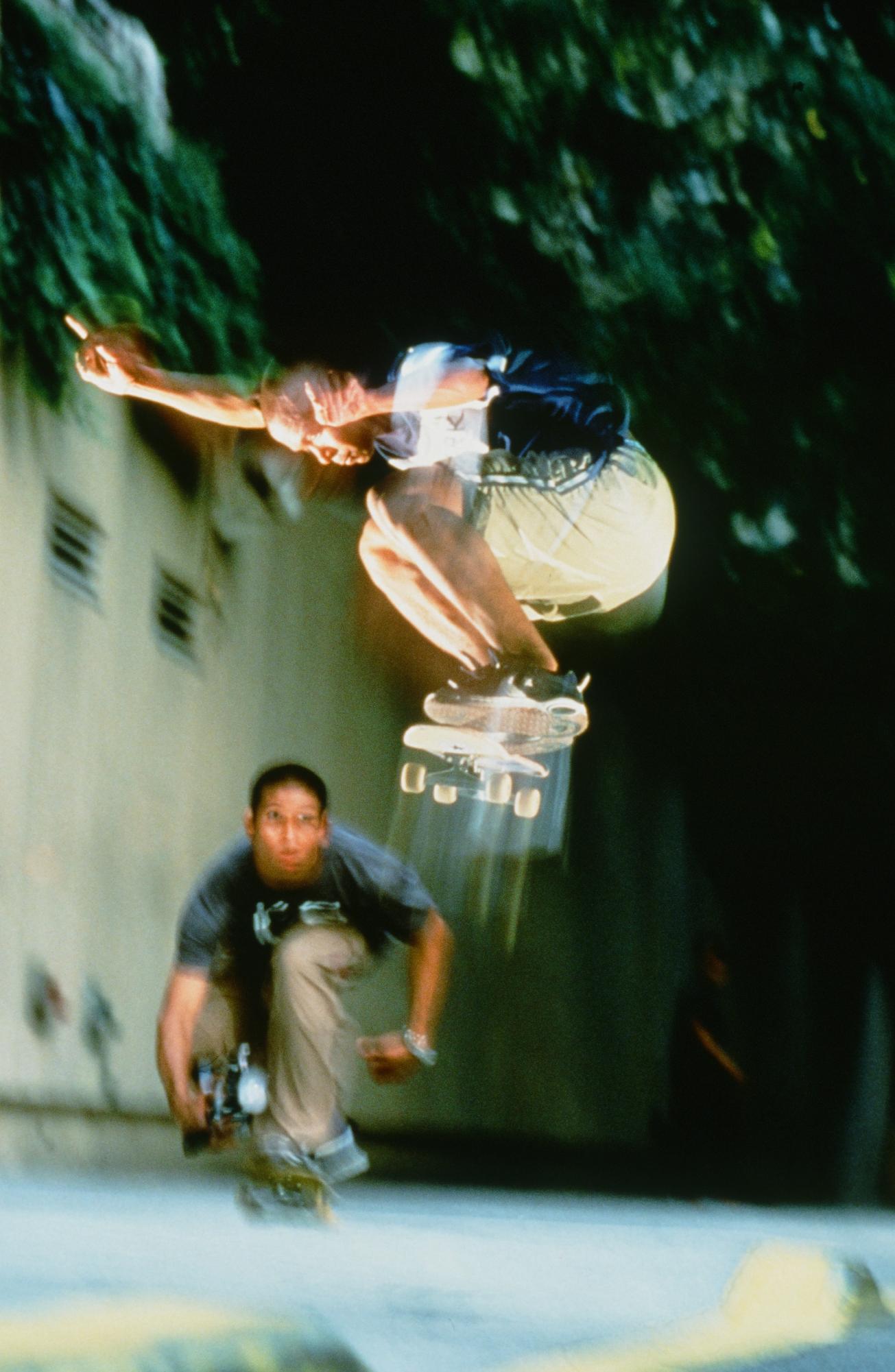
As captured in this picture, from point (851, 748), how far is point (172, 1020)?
637cm

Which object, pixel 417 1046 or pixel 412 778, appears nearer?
pixel 417 1046

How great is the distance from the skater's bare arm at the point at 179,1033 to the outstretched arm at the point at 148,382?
5.79ft

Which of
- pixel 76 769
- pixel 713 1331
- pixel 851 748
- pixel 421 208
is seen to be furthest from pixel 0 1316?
pixel 851 748

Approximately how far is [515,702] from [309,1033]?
132 centimetres

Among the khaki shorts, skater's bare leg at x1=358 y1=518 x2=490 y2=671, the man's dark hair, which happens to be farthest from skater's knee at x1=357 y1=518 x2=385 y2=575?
the man's dark hair

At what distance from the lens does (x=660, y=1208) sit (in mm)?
6449

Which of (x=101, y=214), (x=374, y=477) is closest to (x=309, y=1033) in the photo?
(x=101, y=214)

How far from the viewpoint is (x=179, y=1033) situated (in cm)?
405

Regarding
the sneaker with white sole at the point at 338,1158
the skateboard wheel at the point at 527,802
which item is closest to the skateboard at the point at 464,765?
the skateboard wheel at the point at 527,802

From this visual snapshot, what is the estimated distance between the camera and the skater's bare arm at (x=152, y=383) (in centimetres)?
502

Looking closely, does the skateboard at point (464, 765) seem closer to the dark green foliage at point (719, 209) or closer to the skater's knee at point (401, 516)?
the skater's knee at point (401, 516)

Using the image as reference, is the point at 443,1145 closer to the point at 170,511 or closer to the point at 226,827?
the point at 226,827

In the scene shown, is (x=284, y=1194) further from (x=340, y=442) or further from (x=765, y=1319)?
(x=340, y=442)

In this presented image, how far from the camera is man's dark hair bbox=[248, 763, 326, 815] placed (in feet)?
13.5
